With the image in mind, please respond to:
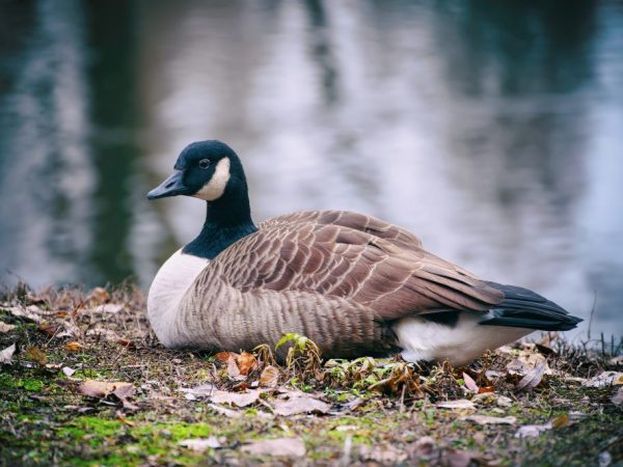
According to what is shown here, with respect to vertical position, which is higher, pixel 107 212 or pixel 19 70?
pixel 19 70

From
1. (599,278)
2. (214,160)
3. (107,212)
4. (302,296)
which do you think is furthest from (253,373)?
(107,212)

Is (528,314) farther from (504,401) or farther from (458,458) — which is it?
(458,458)

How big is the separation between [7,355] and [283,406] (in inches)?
65.1

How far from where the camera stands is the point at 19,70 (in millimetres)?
23062

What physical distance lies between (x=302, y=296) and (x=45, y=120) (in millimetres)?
16001

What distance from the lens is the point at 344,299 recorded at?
5.35m

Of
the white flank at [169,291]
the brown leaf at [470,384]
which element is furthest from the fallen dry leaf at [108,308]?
the brown leaf at [470,384]

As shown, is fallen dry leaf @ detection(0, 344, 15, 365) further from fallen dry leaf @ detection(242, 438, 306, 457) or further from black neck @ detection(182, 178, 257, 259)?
fallen dry leaf @ detection(242, 438, 306, 457)

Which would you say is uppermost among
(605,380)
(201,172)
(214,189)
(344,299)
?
(201,172)

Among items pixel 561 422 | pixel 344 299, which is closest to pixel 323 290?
pixel 344 299

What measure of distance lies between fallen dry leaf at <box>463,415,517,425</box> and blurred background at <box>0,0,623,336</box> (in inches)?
188

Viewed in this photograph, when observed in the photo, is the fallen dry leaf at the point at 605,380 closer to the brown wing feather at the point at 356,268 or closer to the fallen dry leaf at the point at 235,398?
the brown wing feather at the point at 356,268

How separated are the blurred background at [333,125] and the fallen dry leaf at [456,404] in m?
4.49

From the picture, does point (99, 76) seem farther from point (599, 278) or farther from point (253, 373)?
point (253, 373)
